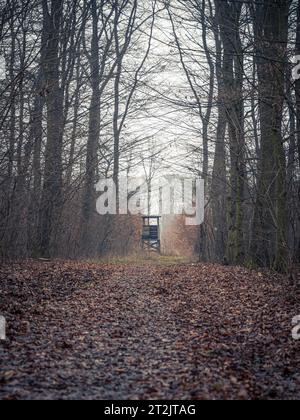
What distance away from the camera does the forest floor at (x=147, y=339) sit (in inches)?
169

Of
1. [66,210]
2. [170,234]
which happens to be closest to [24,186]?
[66,210]

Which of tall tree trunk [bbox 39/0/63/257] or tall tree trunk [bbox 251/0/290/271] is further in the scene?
tall tree trunk [bbox 39/0/63/257]

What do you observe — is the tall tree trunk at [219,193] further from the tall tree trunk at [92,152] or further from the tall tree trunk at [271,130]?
the tall tree trunk at [92,152]

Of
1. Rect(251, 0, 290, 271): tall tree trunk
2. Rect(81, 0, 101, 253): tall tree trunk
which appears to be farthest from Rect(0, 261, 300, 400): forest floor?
Rect(81, 0, 101, 253): tall tree trunk

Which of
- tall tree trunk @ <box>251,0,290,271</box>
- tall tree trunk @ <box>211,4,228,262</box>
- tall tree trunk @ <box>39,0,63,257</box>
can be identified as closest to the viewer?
tall tree trunk @ <box>251,0,290,271</box>

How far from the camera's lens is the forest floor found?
14.1 ft

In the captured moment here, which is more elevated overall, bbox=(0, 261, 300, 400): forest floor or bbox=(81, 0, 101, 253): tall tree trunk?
bbox=(81, 0, 101, 253): tall tree trunk

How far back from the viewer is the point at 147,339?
607 centimetres

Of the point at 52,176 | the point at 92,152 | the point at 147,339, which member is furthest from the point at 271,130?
the point at 92,152

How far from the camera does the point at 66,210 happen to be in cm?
1744

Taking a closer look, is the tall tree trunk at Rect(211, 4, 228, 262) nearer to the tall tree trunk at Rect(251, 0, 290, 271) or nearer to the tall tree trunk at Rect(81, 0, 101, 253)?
the tall tree trunk at Rect(251, 0, 290, 271)
